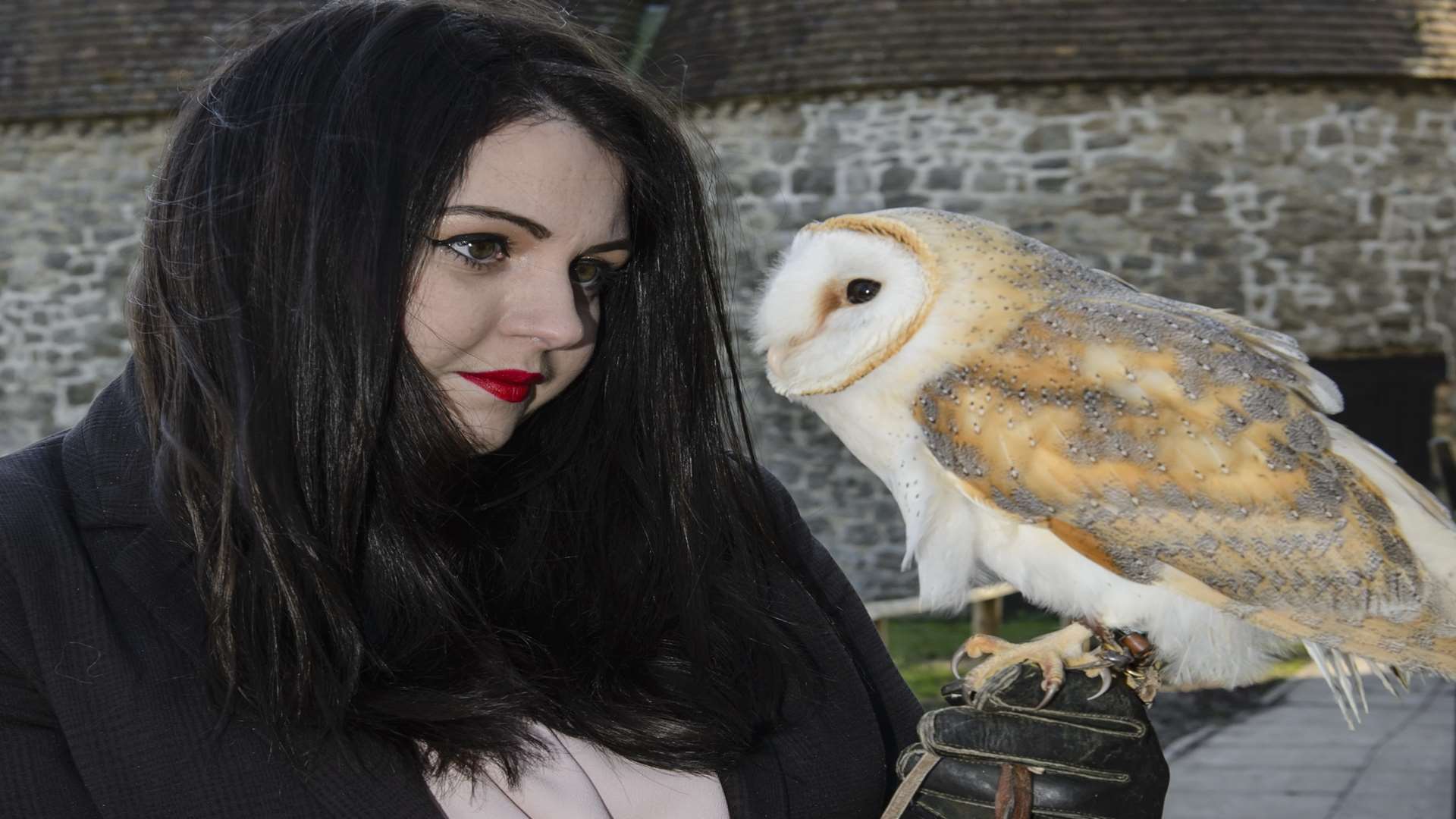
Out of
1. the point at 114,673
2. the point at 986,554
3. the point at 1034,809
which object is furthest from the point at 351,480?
the point at 1034,809

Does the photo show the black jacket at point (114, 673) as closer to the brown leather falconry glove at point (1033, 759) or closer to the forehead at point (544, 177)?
the forehead at point (544, 177)

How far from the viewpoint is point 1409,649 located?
5.59 feet

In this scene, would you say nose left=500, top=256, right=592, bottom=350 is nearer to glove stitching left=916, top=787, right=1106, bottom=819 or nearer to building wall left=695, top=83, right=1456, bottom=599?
glove stitching left=916, top=787, right=1106, bottom=819

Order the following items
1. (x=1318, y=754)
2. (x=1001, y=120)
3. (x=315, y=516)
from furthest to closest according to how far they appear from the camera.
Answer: (x=1001, y=120), (x=1318, y=754), (x=315, y=516)

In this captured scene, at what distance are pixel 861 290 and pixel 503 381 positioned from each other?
0.54m

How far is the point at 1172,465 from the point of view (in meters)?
1.68

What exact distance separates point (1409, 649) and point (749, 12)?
8.01m

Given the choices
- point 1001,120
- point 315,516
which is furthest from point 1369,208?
point 315,516

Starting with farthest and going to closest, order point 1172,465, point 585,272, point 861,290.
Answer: point 861,290 < point 1172,465 < point 585,272

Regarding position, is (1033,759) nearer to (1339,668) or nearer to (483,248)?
(1339,668)

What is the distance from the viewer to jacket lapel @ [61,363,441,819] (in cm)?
137

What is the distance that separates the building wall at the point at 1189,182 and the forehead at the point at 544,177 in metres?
6.91

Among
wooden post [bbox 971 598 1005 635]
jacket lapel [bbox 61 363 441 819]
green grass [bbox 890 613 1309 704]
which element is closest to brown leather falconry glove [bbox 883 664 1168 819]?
jacket lapel [bbox 61 363 441 819]

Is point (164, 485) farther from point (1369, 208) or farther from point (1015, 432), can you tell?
point (1369, 208)
